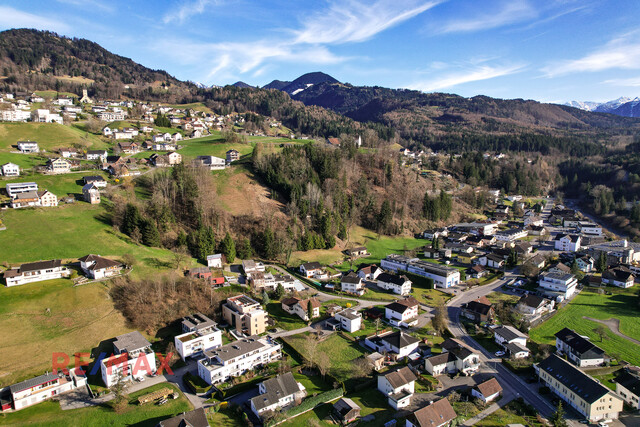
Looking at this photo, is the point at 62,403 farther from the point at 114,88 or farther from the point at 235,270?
the point at 114,88

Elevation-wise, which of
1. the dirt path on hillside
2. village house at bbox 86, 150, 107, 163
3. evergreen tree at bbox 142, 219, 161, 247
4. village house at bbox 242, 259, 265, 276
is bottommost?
the dirt path on hillside

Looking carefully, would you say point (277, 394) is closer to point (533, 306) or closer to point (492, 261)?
point (533, 306)

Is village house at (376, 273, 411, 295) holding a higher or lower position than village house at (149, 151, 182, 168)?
lower

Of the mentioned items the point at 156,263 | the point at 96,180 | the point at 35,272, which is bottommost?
the point at 156,263

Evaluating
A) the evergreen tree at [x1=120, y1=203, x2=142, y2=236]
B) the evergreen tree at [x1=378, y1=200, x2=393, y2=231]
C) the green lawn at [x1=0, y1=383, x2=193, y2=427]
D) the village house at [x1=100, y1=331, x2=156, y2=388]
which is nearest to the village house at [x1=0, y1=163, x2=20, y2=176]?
the evergreen tree at [x1=120, y1=203, x2=142, y2=236]

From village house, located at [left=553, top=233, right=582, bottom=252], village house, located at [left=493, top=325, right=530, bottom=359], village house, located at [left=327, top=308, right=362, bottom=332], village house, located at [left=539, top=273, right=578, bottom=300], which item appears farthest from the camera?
village house, located at [left=553, top=233, right=582, bottom=252]

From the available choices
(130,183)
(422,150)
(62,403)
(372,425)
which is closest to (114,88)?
(130,183)

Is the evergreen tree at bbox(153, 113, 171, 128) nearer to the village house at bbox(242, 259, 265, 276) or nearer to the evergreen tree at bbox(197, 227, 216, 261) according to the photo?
the evergreen tree at bbox(197, 227, 216, 261)

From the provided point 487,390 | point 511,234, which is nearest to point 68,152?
point 487,390
